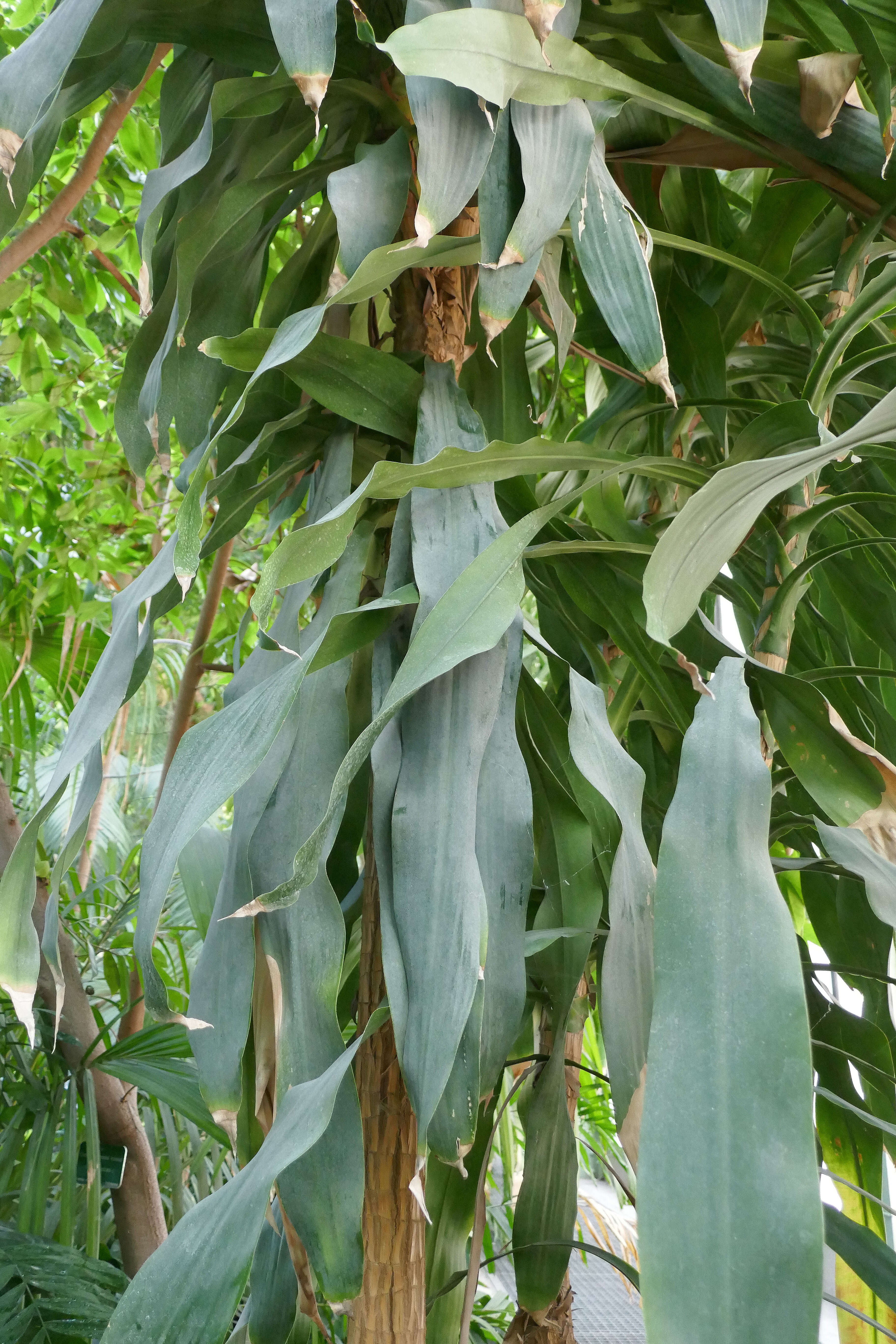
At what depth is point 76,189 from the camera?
817 millimetres

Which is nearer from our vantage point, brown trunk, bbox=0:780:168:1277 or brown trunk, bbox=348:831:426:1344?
brown trunk, bbox=348:831:426:1344

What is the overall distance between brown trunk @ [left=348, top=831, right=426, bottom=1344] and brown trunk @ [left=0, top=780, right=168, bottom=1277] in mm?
545

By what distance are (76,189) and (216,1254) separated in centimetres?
82

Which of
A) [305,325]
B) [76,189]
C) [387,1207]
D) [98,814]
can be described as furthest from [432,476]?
[98,814]

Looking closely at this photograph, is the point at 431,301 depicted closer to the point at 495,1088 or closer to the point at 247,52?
the point at 247,52

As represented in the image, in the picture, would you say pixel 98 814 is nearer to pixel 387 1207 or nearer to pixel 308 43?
pixel 387 1207

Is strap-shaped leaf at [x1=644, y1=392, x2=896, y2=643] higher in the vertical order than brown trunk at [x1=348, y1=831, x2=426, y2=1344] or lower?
higher

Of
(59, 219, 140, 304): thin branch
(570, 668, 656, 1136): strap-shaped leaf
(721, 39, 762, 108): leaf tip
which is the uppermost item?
(59, 219, 140, 304): thin branch

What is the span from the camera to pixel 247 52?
46cm

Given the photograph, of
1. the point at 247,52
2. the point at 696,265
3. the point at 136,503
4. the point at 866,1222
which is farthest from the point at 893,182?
the point at 136,503

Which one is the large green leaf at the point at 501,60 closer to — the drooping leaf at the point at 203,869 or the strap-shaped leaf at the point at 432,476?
the strap-shaped leaf at the point at 432,476

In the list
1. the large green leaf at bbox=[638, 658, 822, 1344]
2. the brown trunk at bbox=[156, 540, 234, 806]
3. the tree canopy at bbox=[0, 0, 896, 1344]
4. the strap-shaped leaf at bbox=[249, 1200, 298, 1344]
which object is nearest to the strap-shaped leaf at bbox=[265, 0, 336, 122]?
the tree canopy at bbox=[0, 0, 896, 1344]

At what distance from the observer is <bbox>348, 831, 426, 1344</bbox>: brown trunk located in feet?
1.31

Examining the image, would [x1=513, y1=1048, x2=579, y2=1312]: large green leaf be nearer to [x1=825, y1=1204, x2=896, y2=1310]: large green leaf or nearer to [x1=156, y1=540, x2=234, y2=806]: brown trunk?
[x1=825, y1=1204, x2=896, y2=1310]: large green leaf
